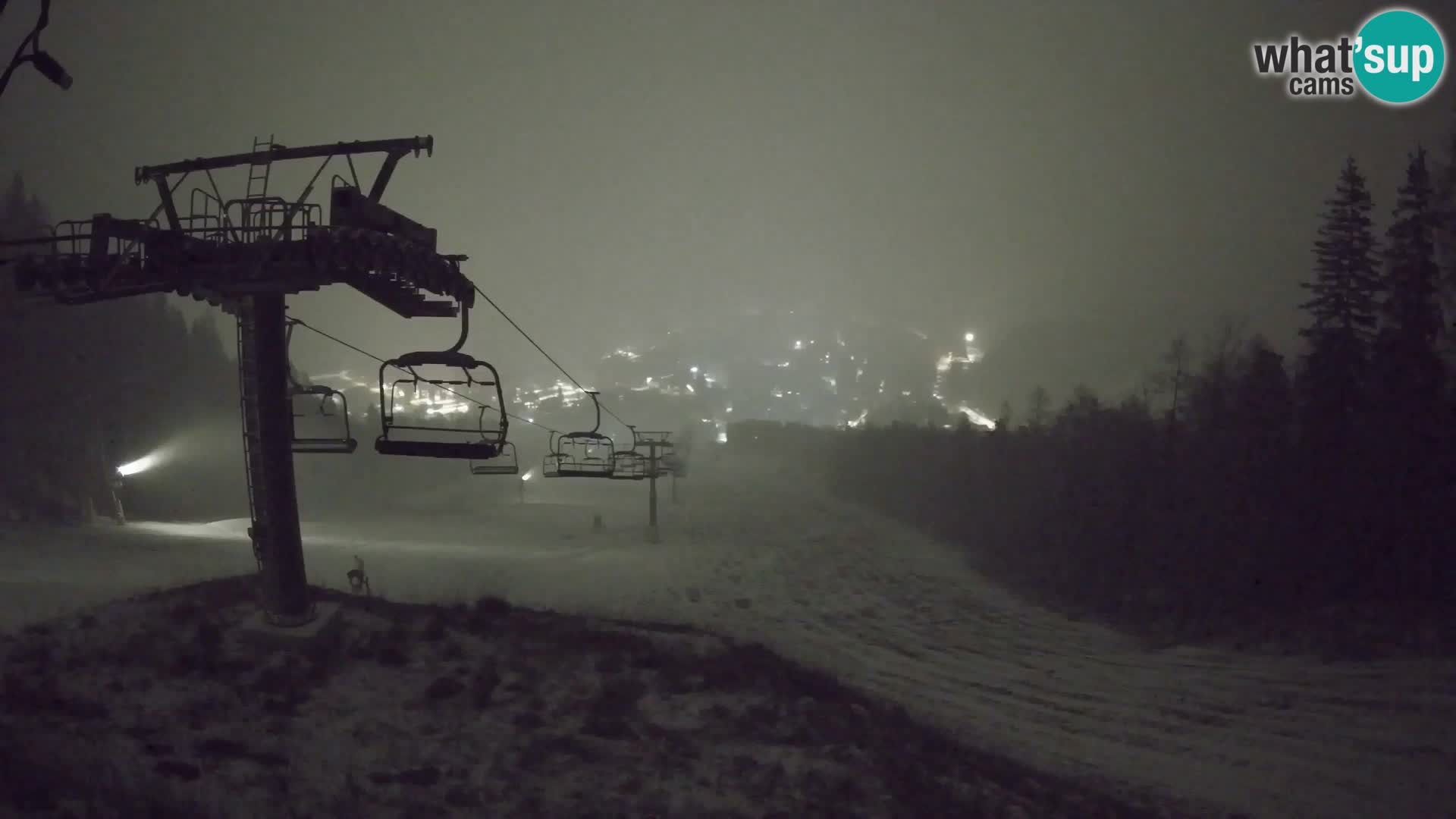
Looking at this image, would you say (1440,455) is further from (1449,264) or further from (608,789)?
(608,789)

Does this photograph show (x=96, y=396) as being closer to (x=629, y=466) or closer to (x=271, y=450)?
(x=629, y=466)

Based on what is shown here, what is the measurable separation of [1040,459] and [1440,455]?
2283cm

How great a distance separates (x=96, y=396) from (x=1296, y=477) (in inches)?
2613

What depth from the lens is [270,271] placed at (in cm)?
1420

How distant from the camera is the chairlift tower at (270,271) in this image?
13016 millimetres

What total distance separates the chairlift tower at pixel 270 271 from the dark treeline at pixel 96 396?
21347 millimetres

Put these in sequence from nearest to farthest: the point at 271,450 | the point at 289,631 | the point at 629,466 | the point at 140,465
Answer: the point at 289,631
the point at 271,450
the point at 629,466
the point at 140,465

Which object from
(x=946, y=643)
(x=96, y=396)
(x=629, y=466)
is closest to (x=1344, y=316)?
(x=946, y=643)

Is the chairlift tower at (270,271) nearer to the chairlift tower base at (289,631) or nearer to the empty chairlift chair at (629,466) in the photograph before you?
the chairlift tower base at (289,631)

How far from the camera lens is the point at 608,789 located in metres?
11.7

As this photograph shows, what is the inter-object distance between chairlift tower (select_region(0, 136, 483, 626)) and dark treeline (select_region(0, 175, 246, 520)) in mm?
21347

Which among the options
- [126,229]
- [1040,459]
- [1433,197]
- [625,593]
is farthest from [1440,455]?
[126,229]

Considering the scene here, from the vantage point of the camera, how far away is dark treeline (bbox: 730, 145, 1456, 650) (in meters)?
29.4

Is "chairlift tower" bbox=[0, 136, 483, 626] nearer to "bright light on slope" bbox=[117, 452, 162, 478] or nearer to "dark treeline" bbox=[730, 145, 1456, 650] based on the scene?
"dark treeline" bbox=[730, 145, 1456, 650]
